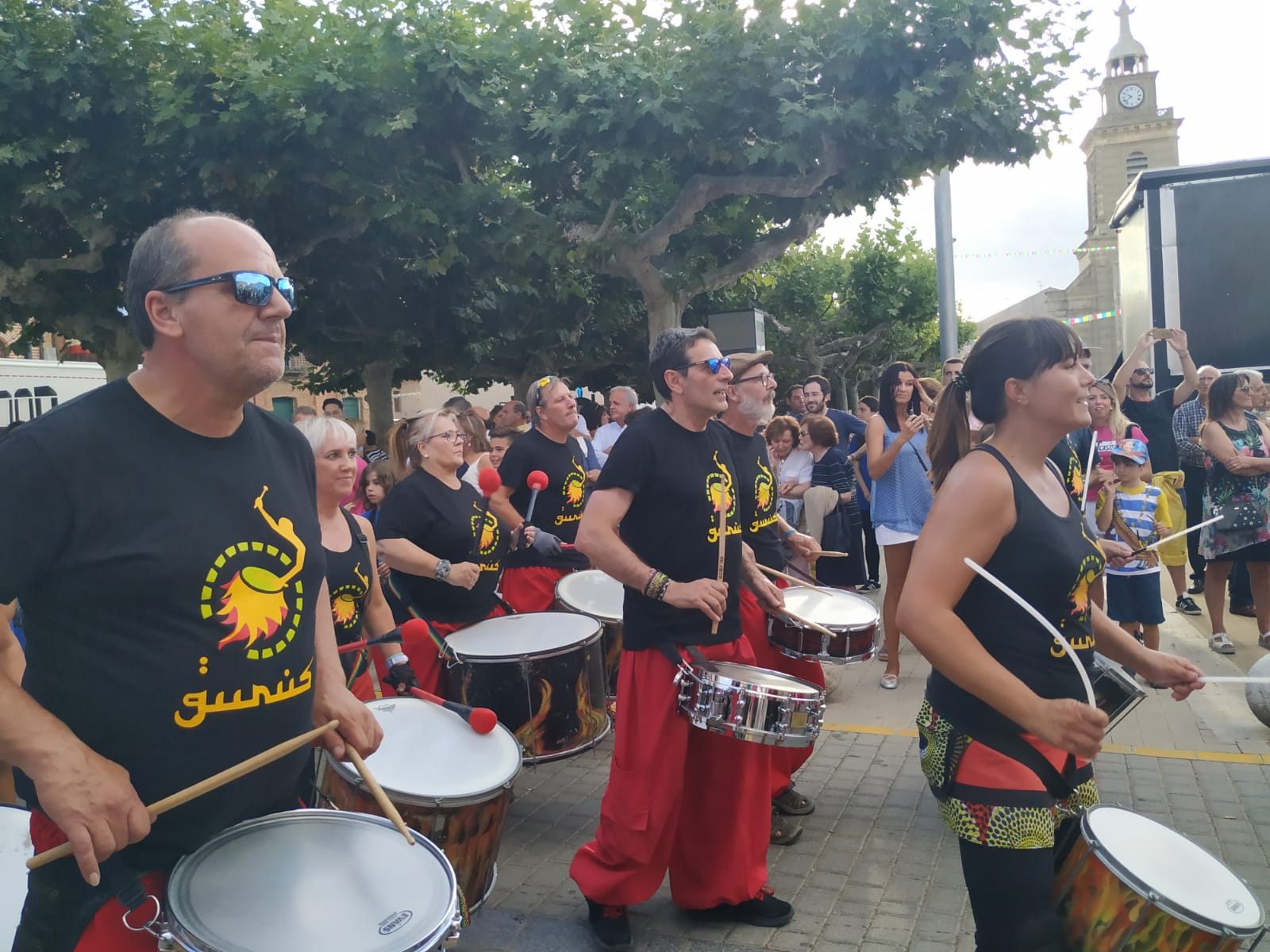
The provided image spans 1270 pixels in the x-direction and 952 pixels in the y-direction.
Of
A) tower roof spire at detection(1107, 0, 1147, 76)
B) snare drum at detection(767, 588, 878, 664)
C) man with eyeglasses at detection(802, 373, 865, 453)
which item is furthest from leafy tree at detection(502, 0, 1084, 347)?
tower roof spire at detection(1107, 0, 1147, 76)

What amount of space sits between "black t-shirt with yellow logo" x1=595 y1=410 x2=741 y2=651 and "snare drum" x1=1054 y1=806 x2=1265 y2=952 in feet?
4.91

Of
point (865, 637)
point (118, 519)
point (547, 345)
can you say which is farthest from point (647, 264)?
point (118, 519)

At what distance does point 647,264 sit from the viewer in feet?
42.1

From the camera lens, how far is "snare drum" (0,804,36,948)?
2240 millimetres

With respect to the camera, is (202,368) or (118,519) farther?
(202,368)

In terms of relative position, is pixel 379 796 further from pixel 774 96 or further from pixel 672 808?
pixel 774 96

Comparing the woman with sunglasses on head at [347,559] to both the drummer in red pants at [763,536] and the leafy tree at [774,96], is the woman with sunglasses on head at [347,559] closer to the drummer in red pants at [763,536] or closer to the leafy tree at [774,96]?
the drummer in red pants at [763,536]

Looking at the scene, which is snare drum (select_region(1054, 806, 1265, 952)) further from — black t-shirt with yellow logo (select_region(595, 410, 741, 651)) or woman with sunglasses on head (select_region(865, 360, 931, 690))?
woman with sunglasses on head (select_region(865, 360, 931, 690))

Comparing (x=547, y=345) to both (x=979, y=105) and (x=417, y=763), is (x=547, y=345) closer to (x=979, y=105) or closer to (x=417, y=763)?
(x=979, y=105)

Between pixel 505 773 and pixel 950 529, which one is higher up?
pixel 950 529

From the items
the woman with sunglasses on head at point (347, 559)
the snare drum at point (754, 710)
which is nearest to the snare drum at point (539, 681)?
the woman with sunglasses on head at point (347, 559)

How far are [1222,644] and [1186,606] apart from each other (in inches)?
59.1

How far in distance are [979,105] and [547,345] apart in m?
10.4

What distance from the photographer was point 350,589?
4023 millimetres
